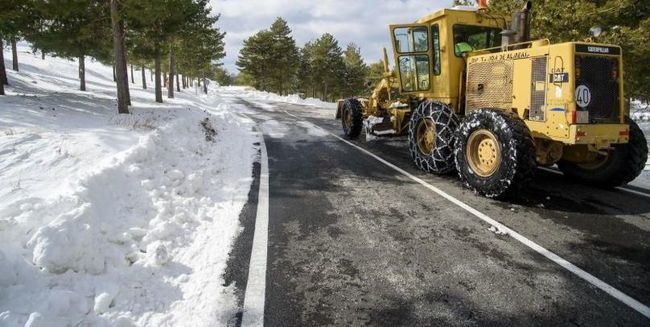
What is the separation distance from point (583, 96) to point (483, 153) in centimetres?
160

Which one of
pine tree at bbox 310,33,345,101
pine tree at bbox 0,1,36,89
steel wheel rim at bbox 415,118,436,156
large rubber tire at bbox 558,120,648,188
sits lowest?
large rubber tire at bbox 558,120,648,188

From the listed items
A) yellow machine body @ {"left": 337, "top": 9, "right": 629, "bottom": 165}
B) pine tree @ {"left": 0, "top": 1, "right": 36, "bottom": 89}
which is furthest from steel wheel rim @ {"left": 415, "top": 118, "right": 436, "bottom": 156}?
pine tree @ {"left": 0, "top": 1, "right": 36, "bottom": 89}

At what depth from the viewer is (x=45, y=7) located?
40.4ft

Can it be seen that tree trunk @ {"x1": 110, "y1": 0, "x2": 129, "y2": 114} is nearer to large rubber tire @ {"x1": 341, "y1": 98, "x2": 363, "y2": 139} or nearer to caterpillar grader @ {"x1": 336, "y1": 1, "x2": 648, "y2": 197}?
large rubber tire @ {"x1": 341, "y1": 98, "x2": 363, "y2": 139}

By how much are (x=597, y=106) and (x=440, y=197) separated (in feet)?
8.50

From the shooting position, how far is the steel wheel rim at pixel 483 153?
635 cm

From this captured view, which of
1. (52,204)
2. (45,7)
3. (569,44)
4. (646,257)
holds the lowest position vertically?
(646,257)

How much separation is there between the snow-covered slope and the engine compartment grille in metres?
5.22

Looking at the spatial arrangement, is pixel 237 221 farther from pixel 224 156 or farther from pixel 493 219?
pixel 224 156

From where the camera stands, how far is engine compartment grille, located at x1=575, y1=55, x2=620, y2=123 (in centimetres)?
582

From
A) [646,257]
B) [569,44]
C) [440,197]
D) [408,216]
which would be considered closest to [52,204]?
[408,216]

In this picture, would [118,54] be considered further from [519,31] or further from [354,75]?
[354,75]

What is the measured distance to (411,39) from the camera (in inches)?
364

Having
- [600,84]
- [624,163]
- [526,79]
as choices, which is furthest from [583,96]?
[624,163]
